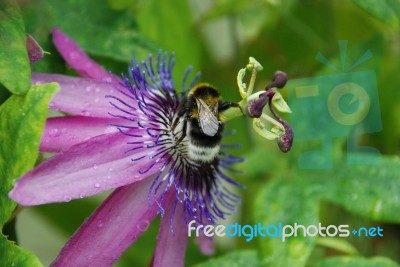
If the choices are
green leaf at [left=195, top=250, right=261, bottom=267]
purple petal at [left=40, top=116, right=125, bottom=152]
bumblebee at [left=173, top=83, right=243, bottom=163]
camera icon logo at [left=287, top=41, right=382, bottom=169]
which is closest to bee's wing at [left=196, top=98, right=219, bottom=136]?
bumblebee at [left=173, top=83, right=243, bottom=163]

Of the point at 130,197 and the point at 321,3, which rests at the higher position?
the point at 321,3

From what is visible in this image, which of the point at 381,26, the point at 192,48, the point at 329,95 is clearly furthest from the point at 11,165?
the point at 381,26

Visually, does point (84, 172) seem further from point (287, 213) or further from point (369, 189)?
point (369, 189)

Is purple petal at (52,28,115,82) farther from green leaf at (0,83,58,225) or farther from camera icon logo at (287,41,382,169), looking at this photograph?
camera icon logo at (287,41,382,169)

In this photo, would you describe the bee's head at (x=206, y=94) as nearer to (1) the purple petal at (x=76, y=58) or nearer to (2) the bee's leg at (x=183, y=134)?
(2) the bee's leg at (x=183, y=134)

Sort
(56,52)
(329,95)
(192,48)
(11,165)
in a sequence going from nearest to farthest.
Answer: (11,165) < (56,52) < (329,95) < (192,48)

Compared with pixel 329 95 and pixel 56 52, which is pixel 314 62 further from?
pixel 56 52
